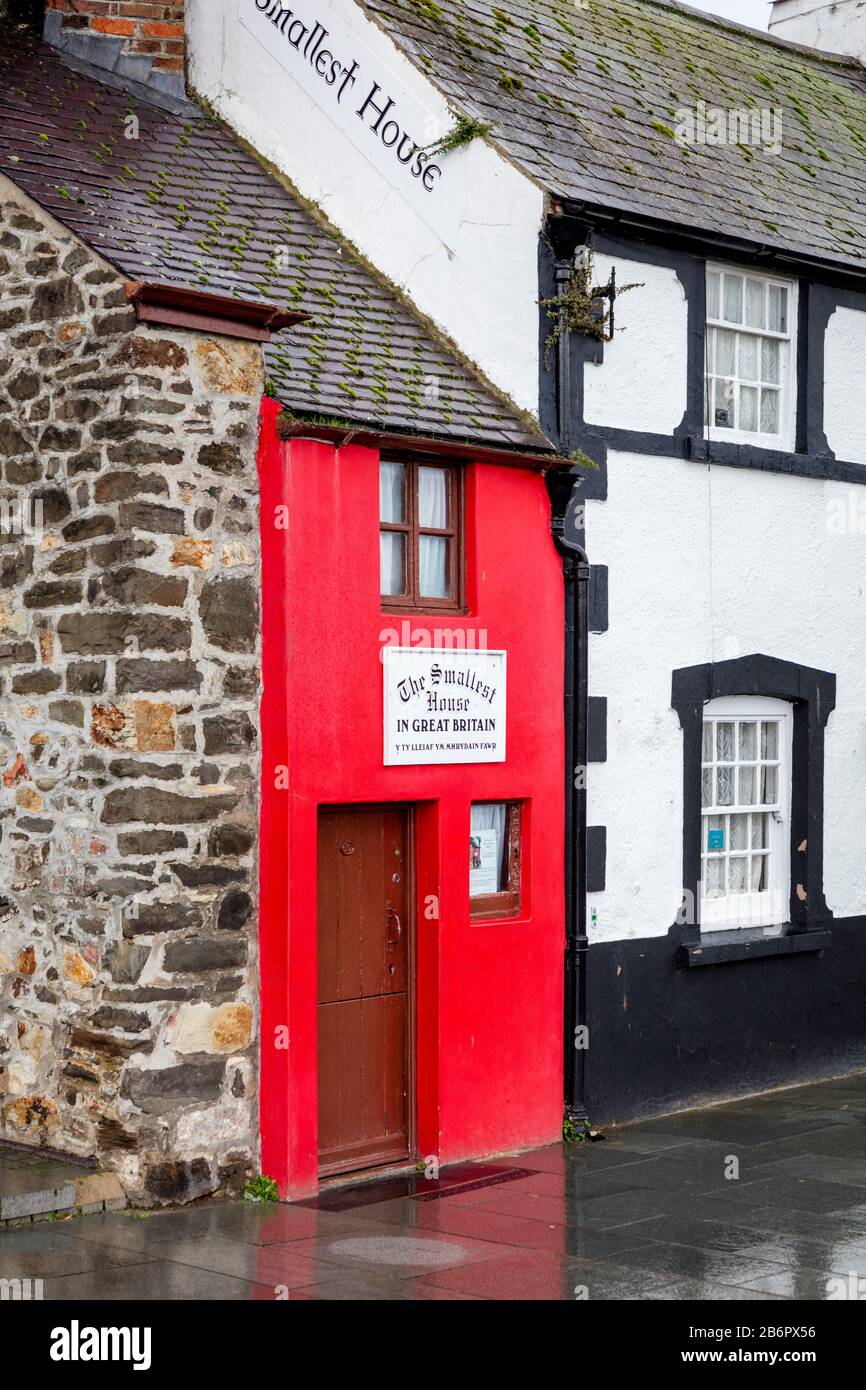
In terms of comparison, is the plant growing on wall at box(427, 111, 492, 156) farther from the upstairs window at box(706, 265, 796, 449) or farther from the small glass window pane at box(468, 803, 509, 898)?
the small glass window pane at box(468, 803, 509, 898)

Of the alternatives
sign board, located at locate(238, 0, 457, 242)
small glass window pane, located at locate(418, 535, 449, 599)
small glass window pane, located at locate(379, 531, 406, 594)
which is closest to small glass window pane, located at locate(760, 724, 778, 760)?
small glass window pane, located at locate(418, 535, 449, 599)

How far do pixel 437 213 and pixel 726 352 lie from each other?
2.51 meters

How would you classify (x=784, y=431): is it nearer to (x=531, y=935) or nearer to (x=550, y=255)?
(x=550, y=255)

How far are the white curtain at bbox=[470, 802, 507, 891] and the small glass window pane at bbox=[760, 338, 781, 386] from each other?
4.07 meters

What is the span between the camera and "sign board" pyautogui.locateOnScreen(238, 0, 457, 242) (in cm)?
1125

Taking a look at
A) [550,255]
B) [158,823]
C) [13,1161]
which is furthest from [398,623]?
[13,1161]

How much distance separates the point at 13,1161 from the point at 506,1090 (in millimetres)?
2954

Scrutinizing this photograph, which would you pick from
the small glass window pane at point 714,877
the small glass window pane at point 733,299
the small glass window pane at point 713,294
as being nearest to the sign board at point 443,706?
the small glass window pane at point 714,877

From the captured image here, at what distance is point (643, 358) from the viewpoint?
38.6 feet

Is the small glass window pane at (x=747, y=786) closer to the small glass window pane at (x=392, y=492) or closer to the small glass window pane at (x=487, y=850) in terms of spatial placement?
the small glass window pane at (x=487, y=850)

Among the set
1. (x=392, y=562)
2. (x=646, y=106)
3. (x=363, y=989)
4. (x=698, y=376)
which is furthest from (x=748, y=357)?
(x=363, y=989)

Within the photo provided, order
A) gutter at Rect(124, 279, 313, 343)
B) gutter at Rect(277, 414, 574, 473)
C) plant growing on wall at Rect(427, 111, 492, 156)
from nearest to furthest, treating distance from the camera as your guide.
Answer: gutter at Rect(124, 279, 313, 343) < gutter at Rect(277, 414, 574, 473) < plant growing on wall at Rect(427, 111, 492, 156)

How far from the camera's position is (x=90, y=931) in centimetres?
916

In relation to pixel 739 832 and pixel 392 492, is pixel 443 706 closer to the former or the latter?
pixel 392 492
